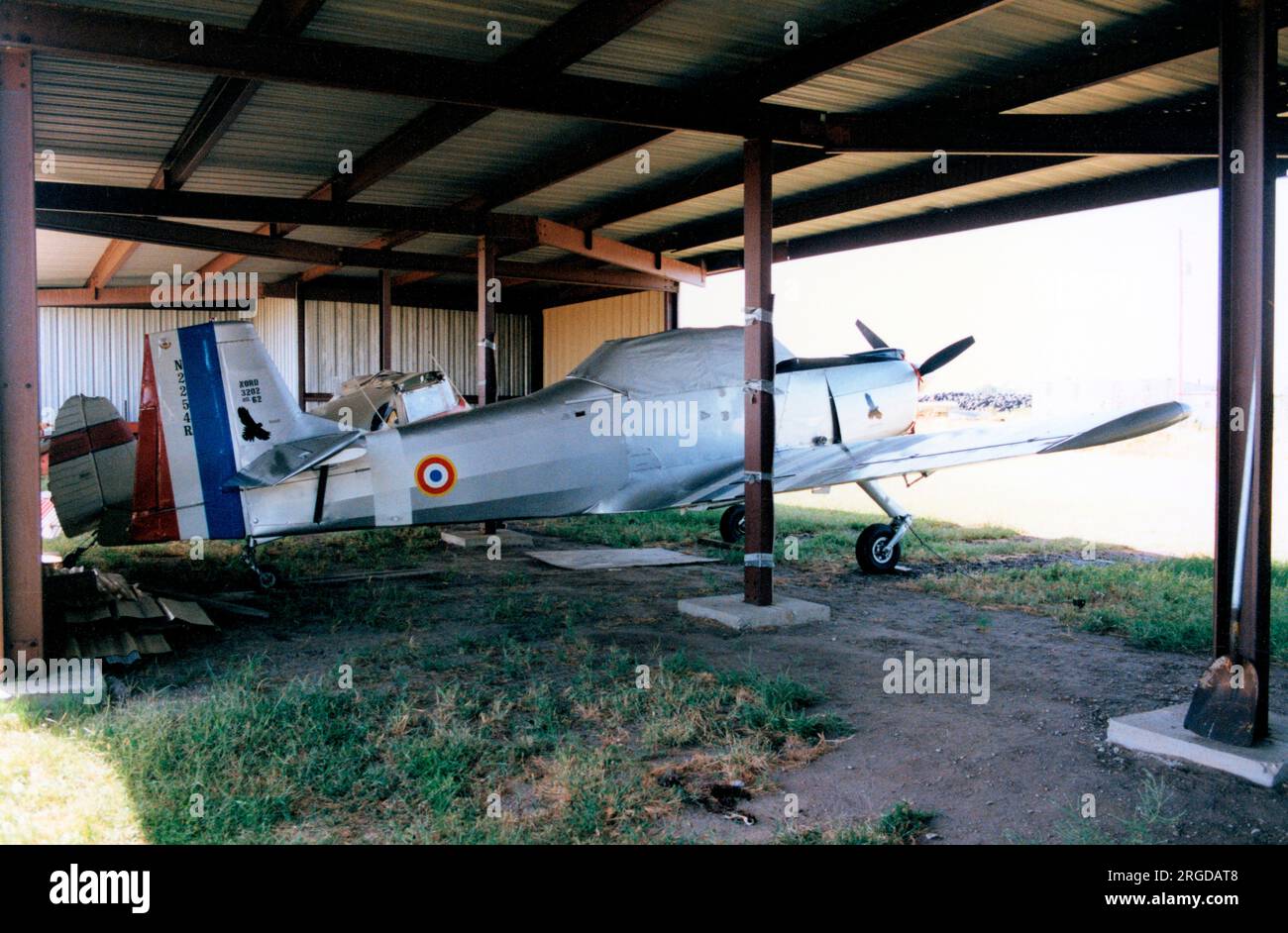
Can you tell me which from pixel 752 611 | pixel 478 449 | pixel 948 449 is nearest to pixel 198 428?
pixel 478 449

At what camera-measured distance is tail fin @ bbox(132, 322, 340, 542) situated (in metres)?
7.06

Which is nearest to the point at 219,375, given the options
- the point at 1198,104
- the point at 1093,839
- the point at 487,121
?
the point at 487,121

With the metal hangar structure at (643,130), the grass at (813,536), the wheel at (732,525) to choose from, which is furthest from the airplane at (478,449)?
the wheel at (732,525)

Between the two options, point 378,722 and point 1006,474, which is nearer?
point 378,722

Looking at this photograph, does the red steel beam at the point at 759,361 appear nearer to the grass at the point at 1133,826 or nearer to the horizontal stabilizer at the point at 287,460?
the horizontal stabilizer at the point at 287,460

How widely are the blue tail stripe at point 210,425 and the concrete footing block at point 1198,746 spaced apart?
6087 millimetres

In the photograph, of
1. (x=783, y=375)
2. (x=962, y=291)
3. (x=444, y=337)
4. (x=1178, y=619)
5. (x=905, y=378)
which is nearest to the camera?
(x=1178, y=619)

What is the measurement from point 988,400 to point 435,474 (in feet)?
117

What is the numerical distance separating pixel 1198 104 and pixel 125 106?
8.81 metres

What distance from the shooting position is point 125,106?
7.96 m

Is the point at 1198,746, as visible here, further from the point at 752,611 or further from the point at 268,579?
the point at 268,579

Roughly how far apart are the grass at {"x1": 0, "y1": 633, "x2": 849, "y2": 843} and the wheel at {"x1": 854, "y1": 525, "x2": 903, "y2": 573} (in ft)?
13.5

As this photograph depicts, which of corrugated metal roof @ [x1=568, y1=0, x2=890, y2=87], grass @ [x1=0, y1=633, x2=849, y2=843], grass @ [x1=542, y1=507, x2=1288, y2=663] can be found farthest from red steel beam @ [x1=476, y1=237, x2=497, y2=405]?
grass @ [x1=0, y1=633, x2=849, y2=843]

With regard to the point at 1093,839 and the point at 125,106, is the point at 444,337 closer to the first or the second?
the point at 125,106
